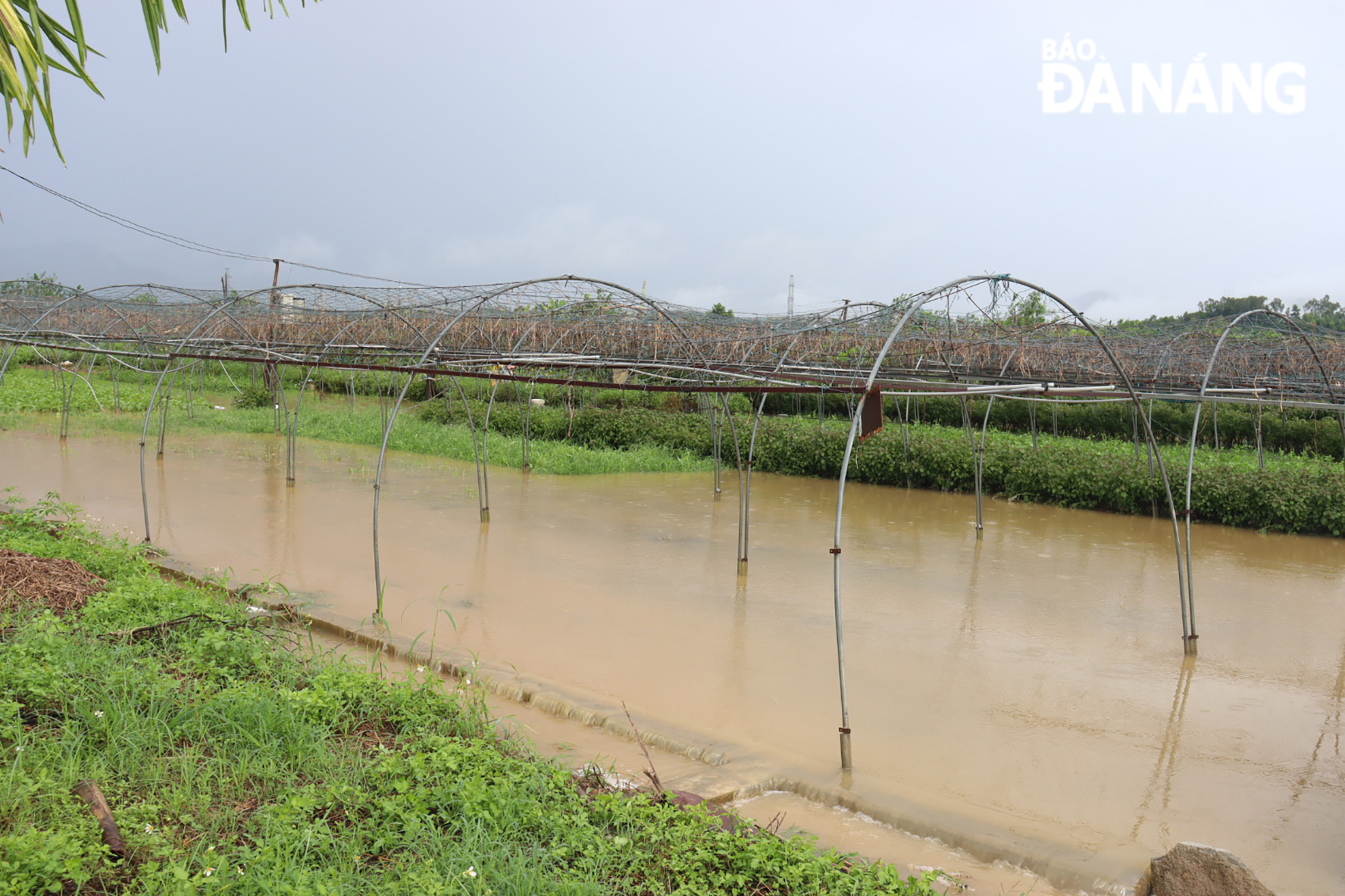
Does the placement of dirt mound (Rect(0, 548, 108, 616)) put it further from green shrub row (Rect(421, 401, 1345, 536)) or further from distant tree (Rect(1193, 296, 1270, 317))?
distant tree (Rect(1193, 296, 1270, 317))

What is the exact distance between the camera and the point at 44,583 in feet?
20.8

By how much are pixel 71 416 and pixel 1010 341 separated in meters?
19.4

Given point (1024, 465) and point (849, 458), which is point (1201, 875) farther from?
point (1024, 465)

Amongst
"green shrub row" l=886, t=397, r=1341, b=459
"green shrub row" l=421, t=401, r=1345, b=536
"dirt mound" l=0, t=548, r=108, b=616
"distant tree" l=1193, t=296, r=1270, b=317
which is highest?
"distant tree" l=1193, t=296, r=1270, b=317

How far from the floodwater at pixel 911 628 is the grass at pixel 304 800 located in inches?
54.1

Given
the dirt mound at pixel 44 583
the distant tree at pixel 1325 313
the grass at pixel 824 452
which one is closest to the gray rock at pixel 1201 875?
the dirt mound at pixel 44 583

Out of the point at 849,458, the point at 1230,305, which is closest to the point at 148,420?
the point at 849,458

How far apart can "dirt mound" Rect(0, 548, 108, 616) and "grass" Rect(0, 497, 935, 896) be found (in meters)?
0.69

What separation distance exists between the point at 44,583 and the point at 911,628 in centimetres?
646

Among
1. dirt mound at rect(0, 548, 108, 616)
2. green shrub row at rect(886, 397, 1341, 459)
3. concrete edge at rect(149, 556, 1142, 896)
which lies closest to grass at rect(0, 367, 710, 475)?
green shrub row at rect(886, 397, 1341, 459)

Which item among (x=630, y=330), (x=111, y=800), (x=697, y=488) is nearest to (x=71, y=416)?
(x=630, y=330)

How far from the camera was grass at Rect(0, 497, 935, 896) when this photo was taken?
10.9 ft

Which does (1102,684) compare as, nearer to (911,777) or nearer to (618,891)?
(911,777)

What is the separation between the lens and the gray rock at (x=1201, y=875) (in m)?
3.47
